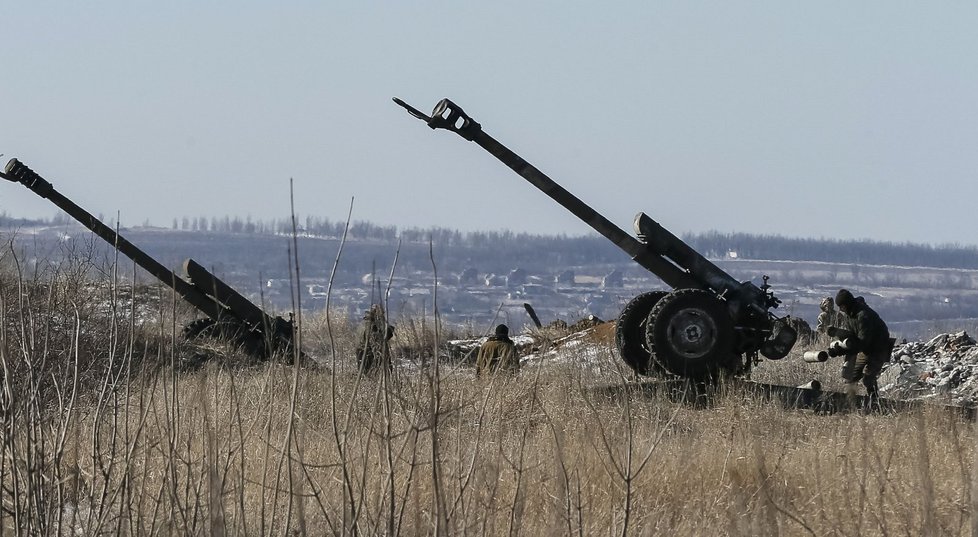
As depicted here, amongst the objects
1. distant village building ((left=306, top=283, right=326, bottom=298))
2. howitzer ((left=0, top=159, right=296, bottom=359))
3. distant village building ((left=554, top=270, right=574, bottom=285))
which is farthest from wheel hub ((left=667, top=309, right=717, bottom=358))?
distant village building ((left=554, top=270, right=574, bottom=285))

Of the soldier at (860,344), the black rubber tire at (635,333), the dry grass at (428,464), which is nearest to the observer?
the dry grass at (428,464)

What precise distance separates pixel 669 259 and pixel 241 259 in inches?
3084

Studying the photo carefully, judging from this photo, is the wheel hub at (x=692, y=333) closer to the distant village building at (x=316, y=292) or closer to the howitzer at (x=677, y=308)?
the howitzer at (x=677, y=308)

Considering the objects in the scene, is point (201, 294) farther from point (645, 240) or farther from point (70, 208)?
point (645, 240)

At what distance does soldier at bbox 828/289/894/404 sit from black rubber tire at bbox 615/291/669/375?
1827 millimetres

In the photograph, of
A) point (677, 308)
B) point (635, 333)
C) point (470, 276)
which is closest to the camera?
point (677, 308)

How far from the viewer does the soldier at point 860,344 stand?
51.4 ft

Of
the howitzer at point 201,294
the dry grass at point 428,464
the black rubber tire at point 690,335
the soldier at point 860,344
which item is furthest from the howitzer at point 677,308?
the howitzer at point 201,294

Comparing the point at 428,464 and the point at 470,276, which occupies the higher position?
the point at 428,464

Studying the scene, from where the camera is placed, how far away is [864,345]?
1568 centimetres

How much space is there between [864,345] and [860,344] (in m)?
0.04

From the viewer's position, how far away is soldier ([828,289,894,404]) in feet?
51.4

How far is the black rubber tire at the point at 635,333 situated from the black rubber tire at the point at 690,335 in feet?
1.30

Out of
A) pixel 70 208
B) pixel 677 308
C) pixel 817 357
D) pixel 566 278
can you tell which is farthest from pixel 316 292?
pixel 566 278
